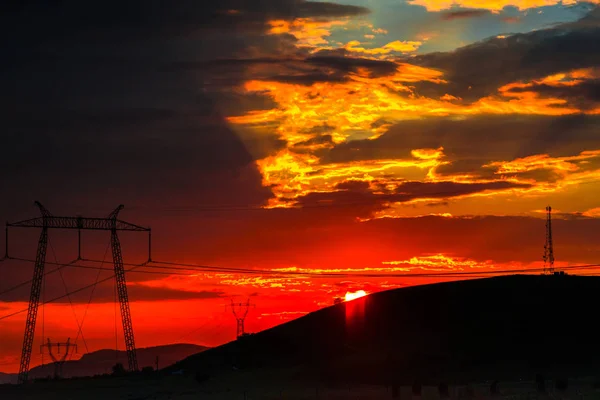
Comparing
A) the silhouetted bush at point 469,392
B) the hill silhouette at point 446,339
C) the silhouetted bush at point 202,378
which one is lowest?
the silhouetted bush at point 469,392

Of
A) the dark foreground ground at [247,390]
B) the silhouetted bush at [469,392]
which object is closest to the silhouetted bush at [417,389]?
the dark foreground ground at [247,390]

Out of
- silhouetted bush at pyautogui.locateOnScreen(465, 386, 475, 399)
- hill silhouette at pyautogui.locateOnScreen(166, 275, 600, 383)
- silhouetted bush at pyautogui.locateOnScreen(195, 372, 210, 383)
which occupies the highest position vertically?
hill silhouette at pyautogui.locateOnScreen(166, 275, 600, 383)

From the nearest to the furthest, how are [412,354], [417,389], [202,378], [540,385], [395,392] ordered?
[395,392], [540,385], [417,389], [202,378], [412,354]

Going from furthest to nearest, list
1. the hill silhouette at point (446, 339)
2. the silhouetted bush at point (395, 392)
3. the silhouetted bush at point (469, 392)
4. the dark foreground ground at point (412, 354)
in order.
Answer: the hill silhouette at point (446, 339) < the dark foreground ground at point (412, 354) < the silhouetted bush at point (395, 392) < the silhouetted bush at point (469, 392)

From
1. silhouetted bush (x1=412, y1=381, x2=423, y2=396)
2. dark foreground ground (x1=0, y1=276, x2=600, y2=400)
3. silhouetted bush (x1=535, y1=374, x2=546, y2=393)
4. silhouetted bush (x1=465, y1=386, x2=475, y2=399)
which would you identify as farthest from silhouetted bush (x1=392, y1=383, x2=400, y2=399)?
silhouetted bush (x1=535, y1=374, x2=546, y2=393)

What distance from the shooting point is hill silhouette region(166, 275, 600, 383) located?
154000 millimetres

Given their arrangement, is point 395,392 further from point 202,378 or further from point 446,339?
point 446,339

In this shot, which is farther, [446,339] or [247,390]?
[446,339]

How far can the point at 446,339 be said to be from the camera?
17462 cm

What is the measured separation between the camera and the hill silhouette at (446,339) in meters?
154

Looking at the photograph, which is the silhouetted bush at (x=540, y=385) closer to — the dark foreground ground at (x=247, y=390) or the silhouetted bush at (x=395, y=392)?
the dark foreground ground at (x=247, y=390)

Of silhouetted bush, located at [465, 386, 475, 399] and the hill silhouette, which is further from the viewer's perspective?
the hill silhouette

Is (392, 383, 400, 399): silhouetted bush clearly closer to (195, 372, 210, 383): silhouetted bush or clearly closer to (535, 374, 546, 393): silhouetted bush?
(535, 374, 546, 393): silhouetted bush

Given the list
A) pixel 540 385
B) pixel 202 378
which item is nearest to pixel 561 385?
pixel 540 385
